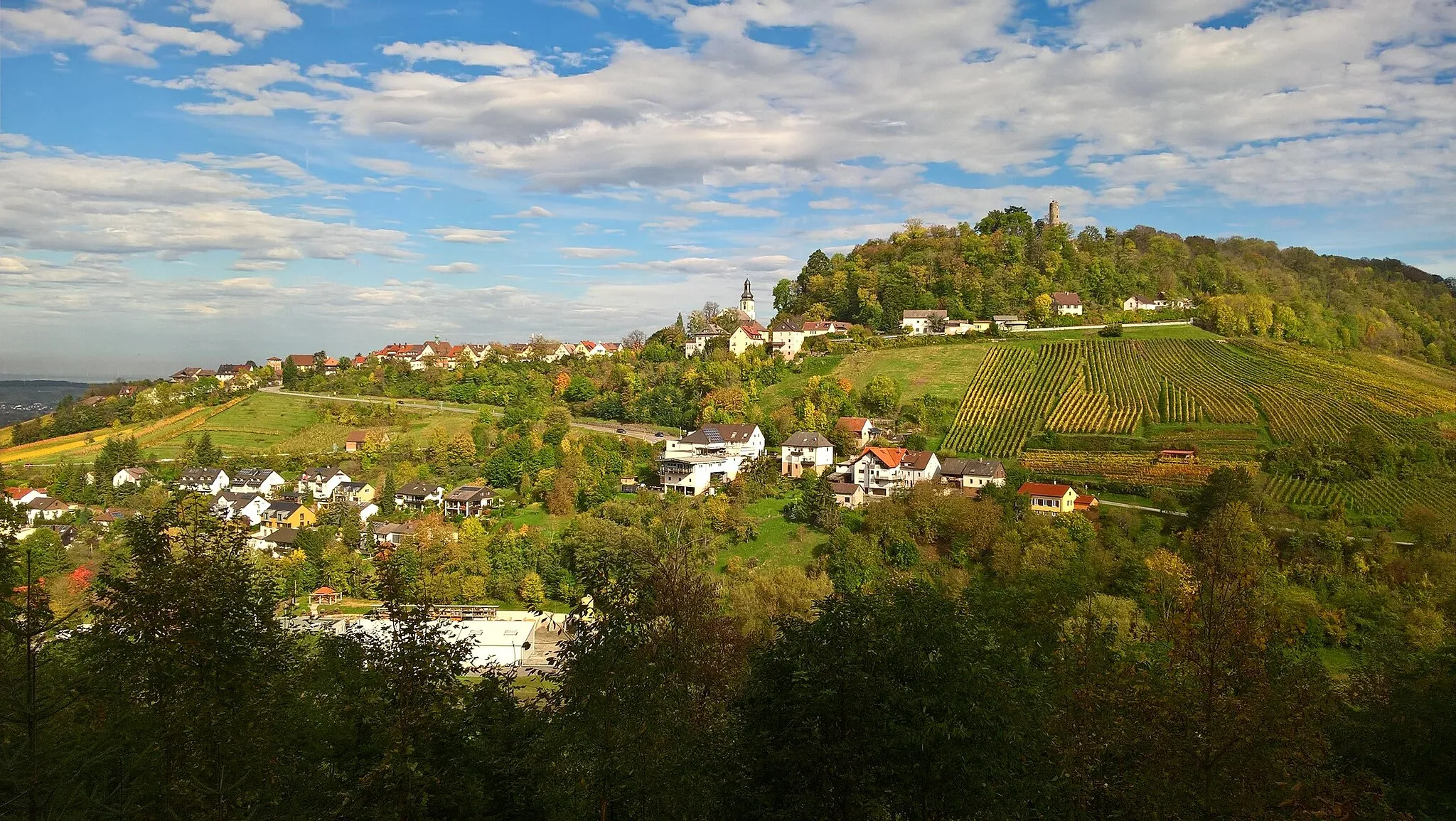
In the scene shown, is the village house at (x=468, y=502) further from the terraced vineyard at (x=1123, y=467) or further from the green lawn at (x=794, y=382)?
the terraced vineyard at (x=1123, y=467)

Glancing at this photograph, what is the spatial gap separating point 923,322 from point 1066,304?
38.8ft

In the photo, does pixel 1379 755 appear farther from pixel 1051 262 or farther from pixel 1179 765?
pixel 1051 262

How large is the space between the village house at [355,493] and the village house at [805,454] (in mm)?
23006

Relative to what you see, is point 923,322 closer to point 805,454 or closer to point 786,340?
point 786,340

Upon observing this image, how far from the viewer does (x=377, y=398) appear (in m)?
61.5

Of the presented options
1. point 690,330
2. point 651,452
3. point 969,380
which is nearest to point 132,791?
point 651,452

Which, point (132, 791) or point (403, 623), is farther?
point (403, 623)

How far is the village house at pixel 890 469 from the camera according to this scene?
127 feet

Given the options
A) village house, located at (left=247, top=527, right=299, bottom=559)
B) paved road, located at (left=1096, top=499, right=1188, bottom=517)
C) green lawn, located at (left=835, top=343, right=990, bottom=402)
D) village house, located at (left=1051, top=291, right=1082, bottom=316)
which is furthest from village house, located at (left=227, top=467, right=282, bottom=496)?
village house, located at (left=1051, top=291, right=1082, bottom=316)

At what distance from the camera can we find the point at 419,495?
141 feet

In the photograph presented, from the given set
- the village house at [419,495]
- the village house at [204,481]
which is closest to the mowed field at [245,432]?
the village house at [204,481]

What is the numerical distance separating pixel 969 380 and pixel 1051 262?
23.8 m

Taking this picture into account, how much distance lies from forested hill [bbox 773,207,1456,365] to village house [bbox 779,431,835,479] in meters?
23.4

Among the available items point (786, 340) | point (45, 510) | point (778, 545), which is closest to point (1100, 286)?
point (786, 340)
